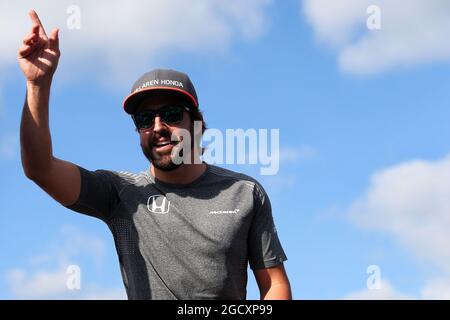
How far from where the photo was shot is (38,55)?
607cm

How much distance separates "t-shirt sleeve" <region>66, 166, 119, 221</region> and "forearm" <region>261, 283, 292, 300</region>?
1.76 m

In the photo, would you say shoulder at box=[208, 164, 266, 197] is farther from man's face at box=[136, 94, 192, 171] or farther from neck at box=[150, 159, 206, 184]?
man's face at box=[136, 94, 192, 171]

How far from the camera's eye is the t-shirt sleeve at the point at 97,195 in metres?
6.66

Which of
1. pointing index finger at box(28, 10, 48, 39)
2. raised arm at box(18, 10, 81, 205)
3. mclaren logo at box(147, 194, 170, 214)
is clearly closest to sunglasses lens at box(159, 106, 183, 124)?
mclaren logo at box(147, 194, 170, 214)

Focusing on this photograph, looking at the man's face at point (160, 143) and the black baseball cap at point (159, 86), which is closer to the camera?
the man's face at point (160, 143)

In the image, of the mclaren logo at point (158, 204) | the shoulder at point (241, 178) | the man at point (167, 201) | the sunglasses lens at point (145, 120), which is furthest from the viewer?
the shoulder at point (241, 178)

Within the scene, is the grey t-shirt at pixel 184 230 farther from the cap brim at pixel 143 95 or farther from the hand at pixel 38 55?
the hand at pixel 38 55

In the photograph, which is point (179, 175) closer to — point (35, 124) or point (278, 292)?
point (278, 292)

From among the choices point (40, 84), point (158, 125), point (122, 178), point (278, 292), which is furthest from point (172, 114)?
point (278, 292)

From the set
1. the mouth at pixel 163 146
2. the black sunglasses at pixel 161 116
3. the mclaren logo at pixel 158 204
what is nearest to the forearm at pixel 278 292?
the mclaren logo at pixel 158 204

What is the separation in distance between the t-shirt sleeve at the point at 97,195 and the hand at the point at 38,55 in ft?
3.53

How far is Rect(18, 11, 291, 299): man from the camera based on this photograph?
20.1 ft

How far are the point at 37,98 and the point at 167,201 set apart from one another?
1652mm
